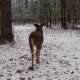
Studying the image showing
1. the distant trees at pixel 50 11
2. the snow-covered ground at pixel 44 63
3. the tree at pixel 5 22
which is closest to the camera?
the snow-covered ground at pixel 44 63

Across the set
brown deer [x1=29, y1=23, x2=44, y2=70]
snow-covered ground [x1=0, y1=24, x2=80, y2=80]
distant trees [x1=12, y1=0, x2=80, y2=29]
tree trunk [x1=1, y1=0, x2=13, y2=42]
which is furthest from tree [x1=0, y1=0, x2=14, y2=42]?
distant trees [x1=12, y1=0, x2=80, y2=29]

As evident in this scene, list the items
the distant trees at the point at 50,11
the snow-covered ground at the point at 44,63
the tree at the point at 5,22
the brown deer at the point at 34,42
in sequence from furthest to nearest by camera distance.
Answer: the distant trees at the point at 50,11, the tree at the point at 5,22, the brown deer at the point at 34,42, the snow-covered ground at the point at 44,63

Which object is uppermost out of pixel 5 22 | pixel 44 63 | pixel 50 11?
pixel 5 22

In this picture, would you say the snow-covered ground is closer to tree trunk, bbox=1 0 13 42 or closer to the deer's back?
the deer's back

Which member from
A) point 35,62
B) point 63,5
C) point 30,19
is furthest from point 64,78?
point 30,19

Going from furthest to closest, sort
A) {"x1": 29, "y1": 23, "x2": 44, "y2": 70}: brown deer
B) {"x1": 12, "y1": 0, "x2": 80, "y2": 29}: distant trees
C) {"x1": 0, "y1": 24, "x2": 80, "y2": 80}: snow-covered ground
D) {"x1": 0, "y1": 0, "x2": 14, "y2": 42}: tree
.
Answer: {"x1": 12, "y1": 0, "x2": 80, "y2": 29}: distant trees, {"x1": 0, "y1": 0, "x2": 14, "y2": 42}: tree, {"x1": 29, "y1": 23, "x2": 44, "y2": 70}: brown deer, {"x1": 0, "y1": 24, "x2": 80, "y2": 80}: snow-covered ground

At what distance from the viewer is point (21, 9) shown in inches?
1377

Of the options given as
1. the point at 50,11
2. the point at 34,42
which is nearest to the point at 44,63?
the point at 34,42

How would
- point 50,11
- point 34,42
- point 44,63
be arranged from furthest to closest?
point 50,11
point 44,63
point 34,42

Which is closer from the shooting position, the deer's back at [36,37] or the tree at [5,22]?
the deer's back at [36,37]

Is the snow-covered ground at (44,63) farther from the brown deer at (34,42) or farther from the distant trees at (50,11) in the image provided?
the distant trees at (50,11)

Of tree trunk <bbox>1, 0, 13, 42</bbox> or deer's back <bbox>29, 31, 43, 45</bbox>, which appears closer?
deer's back <bbox>29, 31, 43, 45</bbox>

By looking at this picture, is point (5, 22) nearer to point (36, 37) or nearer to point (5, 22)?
point (5, 22)

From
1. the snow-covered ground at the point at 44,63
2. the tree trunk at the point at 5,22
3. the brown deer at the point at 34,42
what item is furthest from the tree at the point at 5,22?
the brown deer at the point at 34,42
